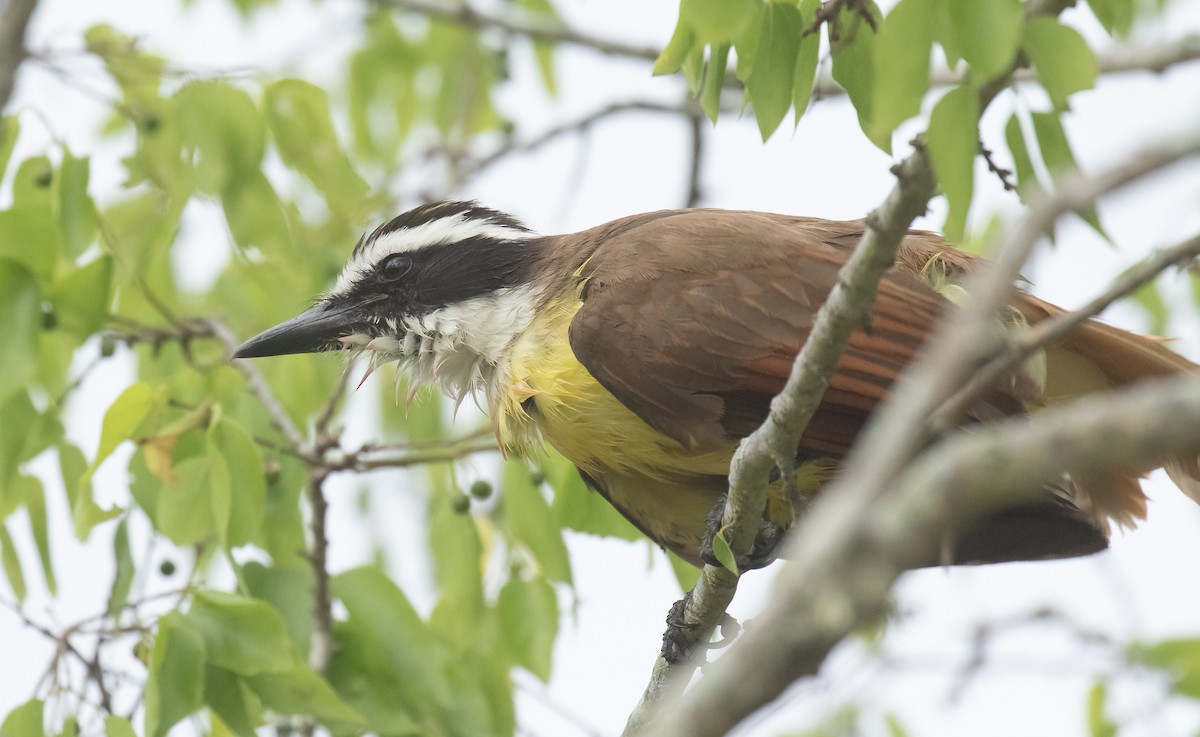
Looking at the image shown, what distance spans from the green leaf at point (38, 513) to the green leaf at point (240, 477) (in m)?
0.84

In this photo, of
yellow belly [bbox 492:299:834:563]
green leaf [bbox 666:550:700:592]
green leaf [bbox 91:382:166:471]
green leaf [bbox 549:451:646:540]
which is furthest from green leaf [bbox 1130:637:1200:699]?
green leaf [bbox 91:382:166:471]

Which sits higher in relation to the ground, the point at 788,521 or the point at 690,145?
the point at 690,145

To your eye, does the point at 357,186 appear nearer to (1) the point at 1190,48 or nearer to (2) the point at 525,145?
(2) the point at 525,145

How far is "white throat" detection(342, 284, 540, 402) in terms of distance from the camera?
463cm

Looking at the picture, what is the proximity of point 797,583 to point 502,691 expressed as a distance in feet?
9.40

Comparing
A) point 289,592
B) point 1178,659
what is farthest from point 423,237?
point 1178,659

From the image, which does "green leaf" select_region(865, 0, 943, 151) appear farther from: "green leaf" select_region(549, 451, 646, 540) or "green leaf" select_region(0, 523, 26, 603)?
"green leaf" select_region(0, 523, 26, 603)

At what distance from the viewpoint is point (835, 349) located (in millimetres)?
2816

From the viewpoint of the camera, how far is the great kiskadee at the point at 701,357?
3969 mm

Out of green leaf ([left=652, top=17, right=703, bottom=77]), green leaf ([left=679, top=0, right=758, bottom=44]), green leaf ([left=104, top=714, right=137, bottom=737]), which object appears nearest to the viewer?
green leaf ([left=679, top=0, right=758, bottom=44])

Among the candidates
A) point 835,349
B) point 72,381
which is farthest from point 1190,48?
point 72,381

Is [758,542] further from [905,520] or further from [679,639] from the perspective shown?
[905,520]

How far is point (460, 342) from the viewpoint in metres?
4.75

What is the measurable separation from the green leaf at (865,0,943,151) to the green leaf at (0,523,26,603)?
304 cm
